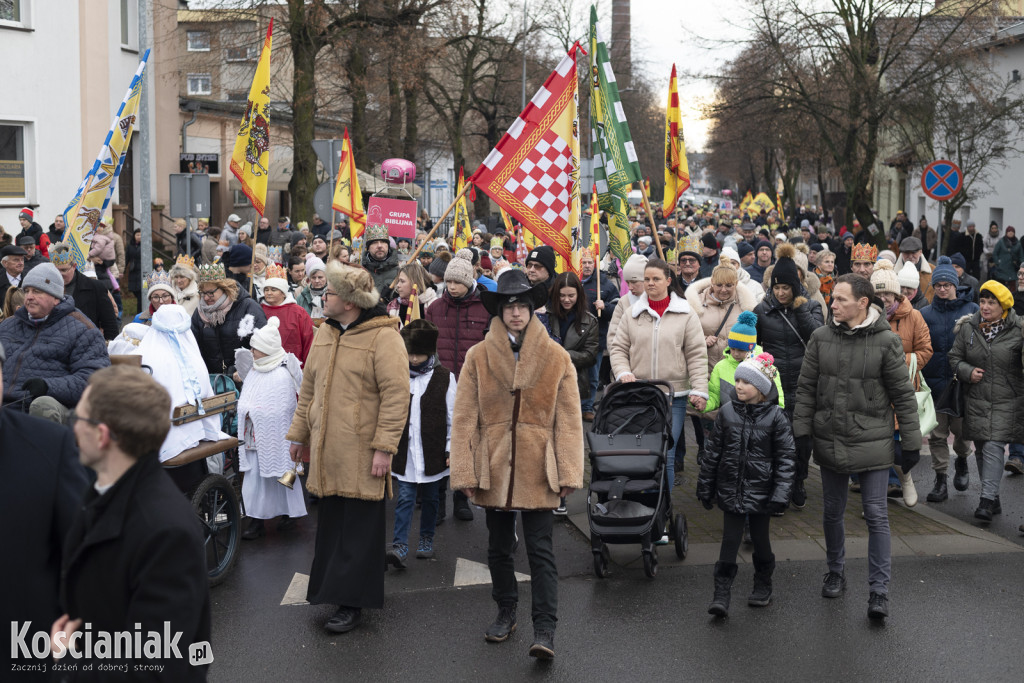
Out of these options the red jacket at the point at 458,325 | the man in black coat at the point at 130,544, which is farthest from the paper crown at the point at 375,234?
the man in black coat at the point at 130,544

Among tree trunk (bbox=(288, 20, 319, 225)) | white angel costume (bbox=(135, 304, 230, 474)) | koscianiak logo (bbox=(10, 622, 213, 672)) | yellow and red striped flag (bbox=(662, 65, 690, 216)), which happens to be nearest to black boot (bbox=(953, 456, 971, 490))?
yellow and red striped flag (bbox=(662, 65, 690, 216))

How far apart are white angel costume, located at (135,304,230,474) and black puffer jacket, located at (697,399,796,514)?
3.10 m

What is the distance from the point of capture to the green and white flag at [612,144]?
35.0ft

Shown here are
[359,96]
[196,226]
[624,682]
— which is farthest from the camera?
[359,96]

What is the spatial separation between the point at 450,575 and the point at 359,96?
25579 millimetres

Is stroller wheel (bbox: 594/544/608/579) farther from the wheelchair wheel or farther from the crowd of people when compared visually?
the wheelchair wheel

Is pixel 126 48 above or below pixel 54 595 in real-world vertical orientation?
above

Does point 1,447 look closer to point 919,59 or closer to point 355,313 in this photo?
point 355,313

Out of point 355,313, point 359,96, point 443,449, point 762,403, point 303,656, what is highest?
point 359,96

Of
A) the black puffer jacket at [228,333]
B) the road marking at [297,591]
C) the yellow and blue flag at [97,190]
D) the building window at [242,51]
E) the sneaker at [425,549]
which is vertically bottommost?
the road marking at [297,591]

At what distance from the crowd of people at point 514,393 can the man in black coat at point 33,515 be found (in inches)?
1.4

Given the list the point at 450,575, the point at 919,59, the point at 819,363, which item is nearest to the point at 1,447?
the point at 450,575

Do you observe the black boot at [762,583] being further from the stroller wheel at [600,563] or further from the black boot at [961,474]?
the black boot at [961,474]

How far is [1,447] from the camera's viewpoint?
354 cm
